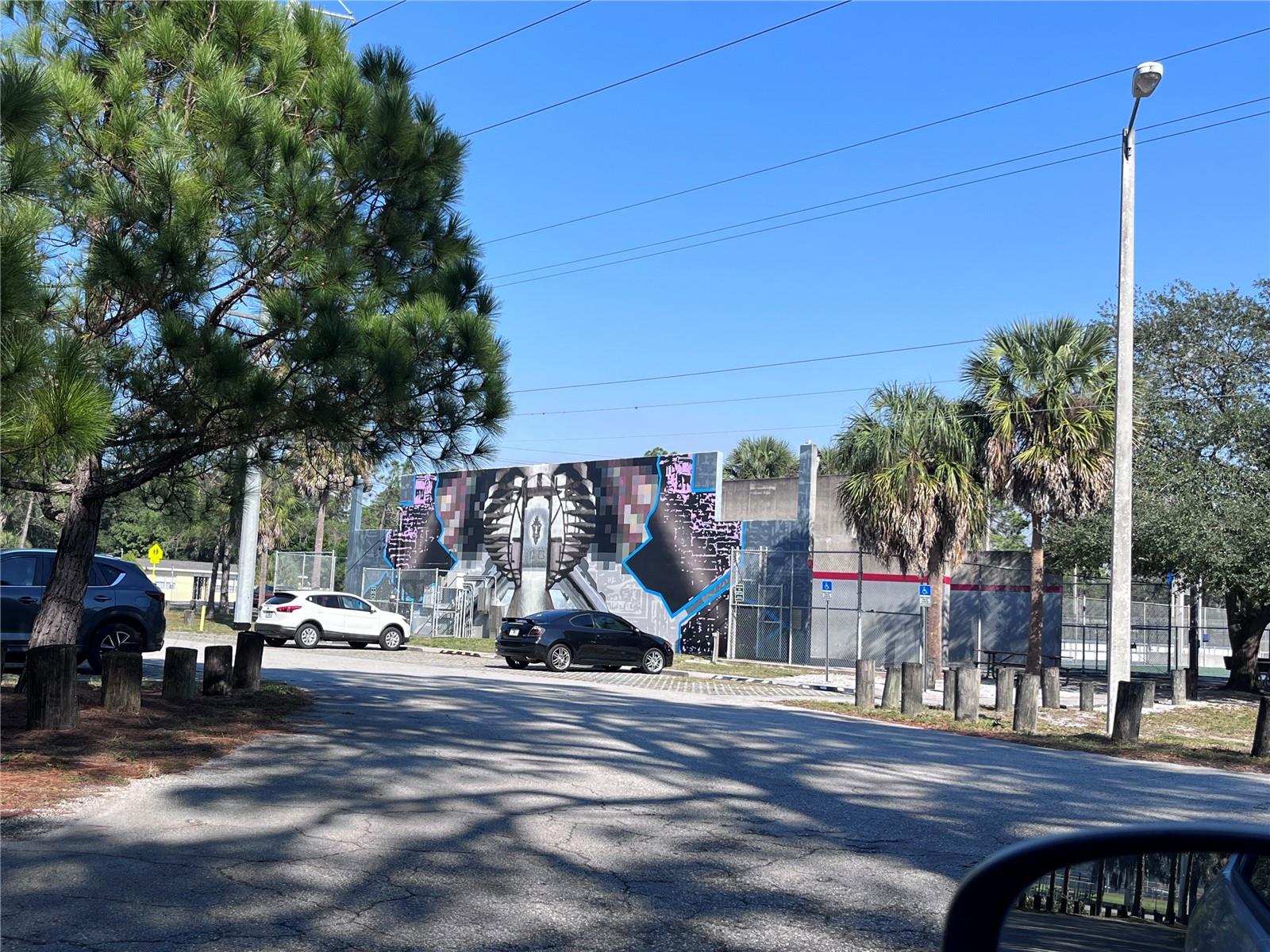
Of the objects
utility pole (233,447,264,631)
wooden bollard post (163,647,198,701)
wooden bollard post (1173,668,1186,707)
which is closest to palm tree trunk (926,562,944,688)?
wooden bollard post (1173,668,1186,707)

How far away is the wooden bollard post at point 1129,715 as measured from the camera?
15.4 metres

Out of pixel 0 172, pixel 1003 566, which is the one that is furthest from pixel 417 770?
pixel 1003 566

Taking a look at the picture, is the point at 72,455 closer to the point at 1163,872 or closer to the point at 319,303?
the point at 319,303

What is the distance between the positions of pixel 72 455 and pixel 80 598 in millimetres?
5654

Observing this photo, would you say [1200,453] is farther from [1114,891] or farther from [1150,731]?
[1114,891]

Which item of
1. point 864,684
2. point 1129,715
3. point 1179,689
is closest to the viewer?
point 1129,715

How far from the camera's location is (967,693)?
1806 cm

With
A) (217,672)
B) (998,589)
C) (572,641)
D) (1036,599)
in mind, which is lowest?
(217,672)

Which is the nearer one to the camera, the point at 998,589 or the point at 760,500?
the point at 998,589

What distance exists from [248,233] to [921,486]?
19.6 metres

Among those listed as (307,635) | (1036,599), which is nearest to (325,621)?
(307,635)

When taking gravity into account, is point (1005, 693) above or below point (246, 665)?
below

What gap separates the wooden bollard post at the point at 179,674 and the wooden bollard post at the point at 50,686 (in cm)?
252

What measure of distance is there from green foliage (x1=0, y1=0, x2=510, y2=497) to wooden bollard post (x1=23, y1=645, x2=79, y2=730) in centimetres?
157
